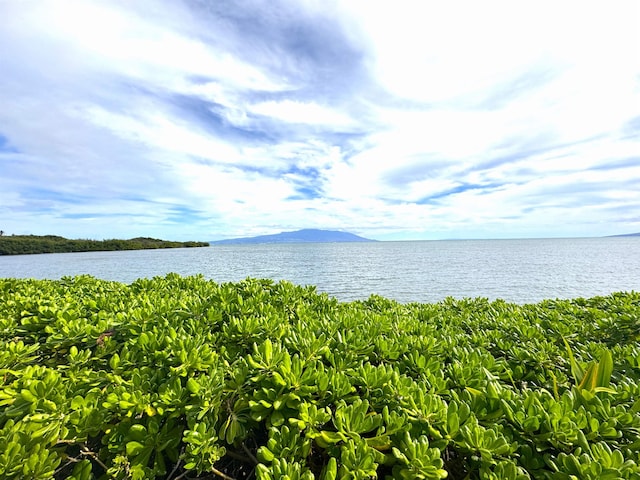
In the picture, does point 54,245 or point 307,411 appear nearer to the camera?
point 307,411

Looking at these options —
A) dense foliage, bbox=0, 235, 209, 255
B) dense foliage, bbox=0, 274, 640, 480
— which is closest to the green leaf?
dense foliage, bbox=0, 274, 640, 480

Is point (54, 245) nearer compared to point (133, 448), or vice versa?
point (133, 448)

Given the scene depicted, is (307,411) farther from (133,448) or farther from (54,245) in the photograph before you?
(54,245)

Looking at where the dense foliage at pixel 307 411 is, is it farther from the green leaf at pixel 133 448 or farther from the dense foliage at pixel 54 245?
the dense foliage at pixel 54 245

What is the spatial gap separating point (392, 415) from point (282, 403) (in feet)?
1.86

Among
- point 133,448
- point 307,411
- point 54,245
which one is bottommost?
point 133,448

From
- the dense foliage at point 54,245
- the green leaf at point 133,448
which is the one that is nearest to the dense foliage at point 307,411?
the green leaf at point 133,448

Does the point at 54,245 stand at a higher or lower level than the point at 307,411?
higher

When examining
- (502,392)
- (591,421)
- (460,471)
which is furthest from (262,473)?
(591,421)

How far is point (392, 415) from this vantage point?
141 centimetres

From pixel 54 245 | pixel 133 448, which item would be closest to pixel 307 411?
pixel 133 448

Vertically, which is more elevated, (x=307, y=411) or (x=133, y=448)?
(x=307, y=411)

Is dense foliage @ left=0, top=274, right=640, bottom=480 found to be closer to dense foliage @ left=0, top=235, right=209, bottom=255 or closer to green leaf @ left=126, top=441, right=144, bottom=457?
green leaf @ left=126, top=441, right=144, bottom=457

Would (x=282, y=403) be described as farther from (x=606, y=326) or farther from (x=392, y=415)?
(x=606, y=326)
